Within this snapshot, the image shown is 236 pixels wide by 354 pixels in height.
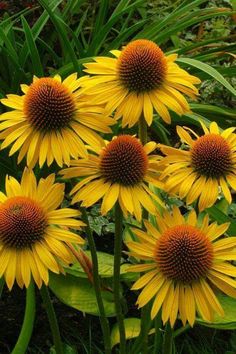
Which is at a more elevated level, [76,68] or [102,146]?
[76,68]

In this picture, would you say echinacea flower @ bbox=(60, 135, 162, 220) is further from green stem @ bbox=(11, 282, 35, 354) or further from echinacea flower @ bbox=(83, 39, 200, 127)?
green stem @ bbox=(11, 282, 35, 354)

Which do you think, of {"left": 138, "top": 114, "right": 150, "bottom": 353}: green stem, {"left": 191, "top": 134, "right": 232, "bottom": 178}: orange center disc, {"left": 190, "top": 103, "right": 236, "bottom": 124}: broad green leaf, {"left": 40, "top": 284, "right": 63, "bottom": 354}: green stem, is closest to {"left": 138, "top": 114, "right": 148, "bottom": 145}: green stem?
{"left": 138, "top": 114, "right": 150, "bottom": 353}: green stem

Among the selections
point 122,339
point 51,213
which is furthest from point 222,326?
point 51,213

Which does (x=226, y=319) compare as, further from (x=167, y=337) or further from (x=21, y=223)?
(x=21, y=223)

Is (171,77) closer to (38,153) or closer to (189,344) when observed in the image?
(38,153)

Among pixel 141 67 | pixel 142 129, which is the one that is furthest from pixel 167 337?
pixel 141 67

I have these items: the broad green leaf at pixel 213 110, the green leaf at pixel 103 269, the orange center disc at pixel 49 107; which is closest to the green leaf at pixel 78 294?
the green leaf at pixel 103 269

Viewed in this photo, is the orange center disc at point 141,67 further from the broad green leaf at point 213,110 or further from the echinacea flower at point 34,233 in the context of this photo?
the broad green leaf at point 213,110
